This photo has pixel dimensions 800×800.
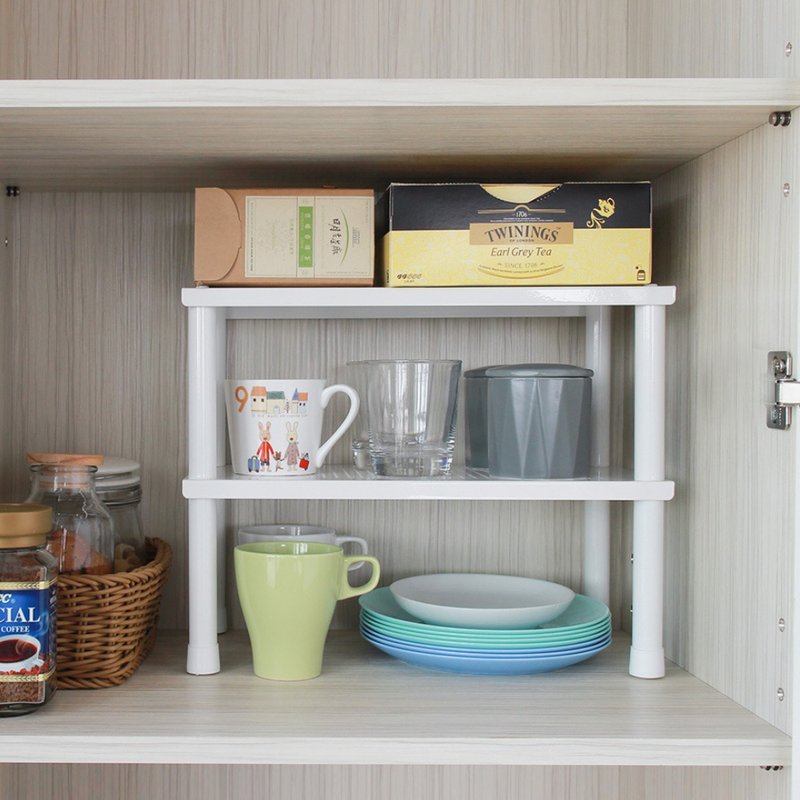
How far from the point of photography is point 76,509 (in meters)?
0.94

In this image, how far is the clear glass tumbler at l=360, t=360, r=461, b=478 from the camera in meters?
0.98

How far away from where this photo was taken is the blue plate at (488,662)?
93 cm

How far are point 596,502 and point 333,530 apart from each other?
295 millimetres

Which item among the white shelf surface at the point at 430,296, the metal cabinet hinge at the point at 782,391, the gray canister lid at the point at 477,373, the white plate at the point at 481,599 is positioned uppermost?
the white shelf surface at the point at 430,296

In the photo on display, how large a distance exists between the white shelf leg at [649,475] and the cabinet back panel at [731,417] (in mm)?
41

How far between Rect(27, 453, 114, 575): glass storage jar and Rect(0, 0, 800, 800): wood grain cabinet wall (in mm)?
122

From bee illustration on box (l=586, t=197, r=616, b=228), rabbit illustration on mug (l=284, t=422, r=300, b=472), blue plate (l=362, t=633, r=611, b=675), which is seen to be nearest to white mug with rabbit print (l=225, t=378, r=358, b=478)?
rabbit illustration on mug (l=284, t=422, r=300, b=472)

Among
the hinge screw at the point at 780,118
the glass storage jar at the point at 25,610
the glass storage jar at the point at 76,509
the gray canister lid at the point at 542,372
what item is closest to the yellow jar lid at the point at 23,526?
the glass storage jar at the point at 25,610

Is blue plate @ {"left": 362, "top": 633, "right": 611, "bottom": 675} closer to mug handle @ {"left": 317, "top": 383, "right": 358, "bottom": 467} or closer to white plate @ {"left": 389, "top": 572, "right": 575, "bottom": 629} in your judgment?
white plate @ {"left": 389, "top": 572, "right": 575, "bottom": 629}

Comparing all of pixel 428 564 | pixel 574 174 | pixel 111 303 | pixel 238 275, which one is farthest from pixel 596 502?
pixel 111 303

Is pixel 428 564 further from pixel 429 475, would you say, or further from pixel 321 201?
pixel 321 201

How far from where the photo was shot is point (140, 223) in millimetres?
1141

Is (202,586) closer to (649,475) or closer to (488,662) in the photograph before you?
(488,662)

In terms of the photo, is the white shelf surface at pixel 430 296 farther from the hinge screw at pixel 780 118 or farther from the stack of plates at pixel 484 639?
the stack of plates at pixel 484 639
